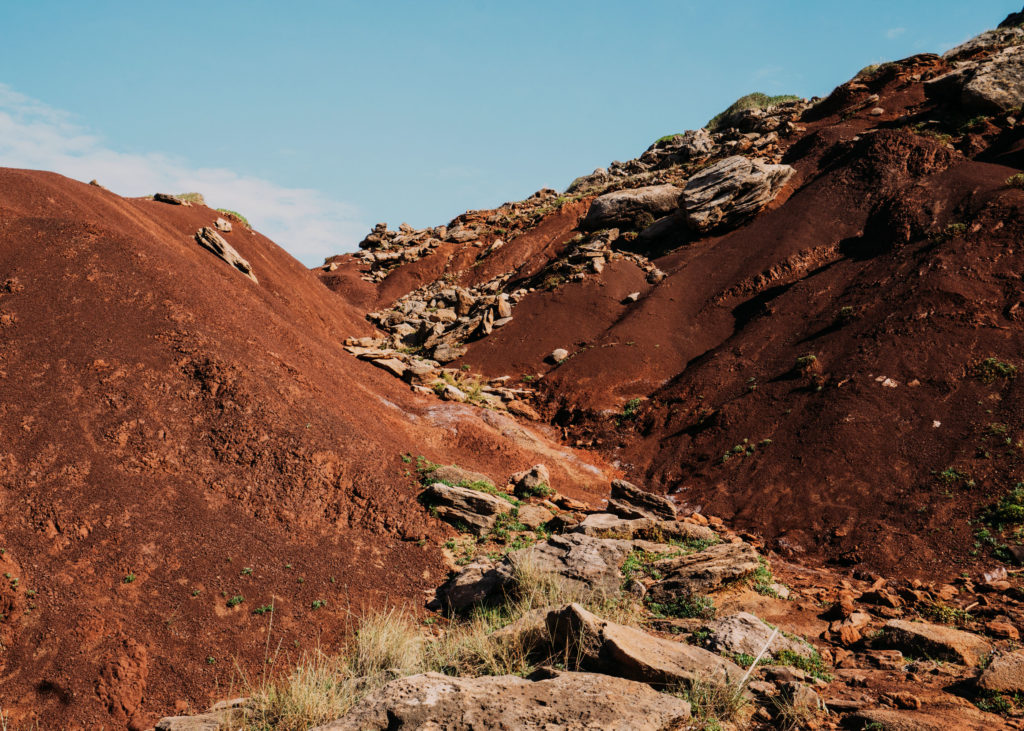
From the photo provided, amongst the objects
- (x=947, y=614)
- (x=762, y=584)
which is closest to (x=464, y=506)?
(x=762, y=584)

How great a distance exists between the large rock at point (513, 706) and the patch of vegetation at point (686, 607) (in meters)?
3.71

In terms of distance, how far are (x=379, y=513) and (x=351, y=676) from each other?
554 centimetres

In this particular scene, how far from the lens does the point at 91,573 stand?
869 centimetres

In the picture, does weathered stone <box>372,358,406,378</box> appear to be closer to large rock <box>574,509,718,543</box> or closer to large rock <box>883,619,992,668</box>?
large rock <box>574,509,718,543</box>

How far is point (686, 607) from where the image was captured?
8.45m

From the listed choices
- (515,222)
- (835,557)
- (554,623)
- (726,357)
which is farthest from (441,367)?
(515,222)

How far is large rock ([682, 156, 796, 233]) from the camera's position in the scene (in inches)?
1110

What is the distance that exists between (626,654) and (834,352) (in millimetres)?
15607

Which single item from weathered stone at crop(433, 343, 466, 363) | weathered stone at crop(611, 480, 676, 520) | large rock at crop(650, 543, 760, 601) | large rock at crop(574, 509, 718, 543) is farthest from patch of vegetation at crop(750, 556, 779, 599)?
weathered stone at crop(433, 343, 466, 363)

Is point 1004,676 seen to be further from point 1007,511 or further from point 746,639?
point 1007,511

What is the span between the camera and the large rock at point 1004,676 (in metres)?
5.84

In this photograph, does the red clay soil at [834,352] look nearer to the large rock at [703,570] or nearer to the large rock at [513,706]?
the large rock at [703,570]

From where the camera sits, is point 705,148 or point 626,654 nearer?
point 626,654

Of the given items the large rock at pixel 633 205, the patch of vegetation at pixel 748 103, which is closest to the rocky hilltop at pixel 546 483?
the large rock at pixel 633 205
